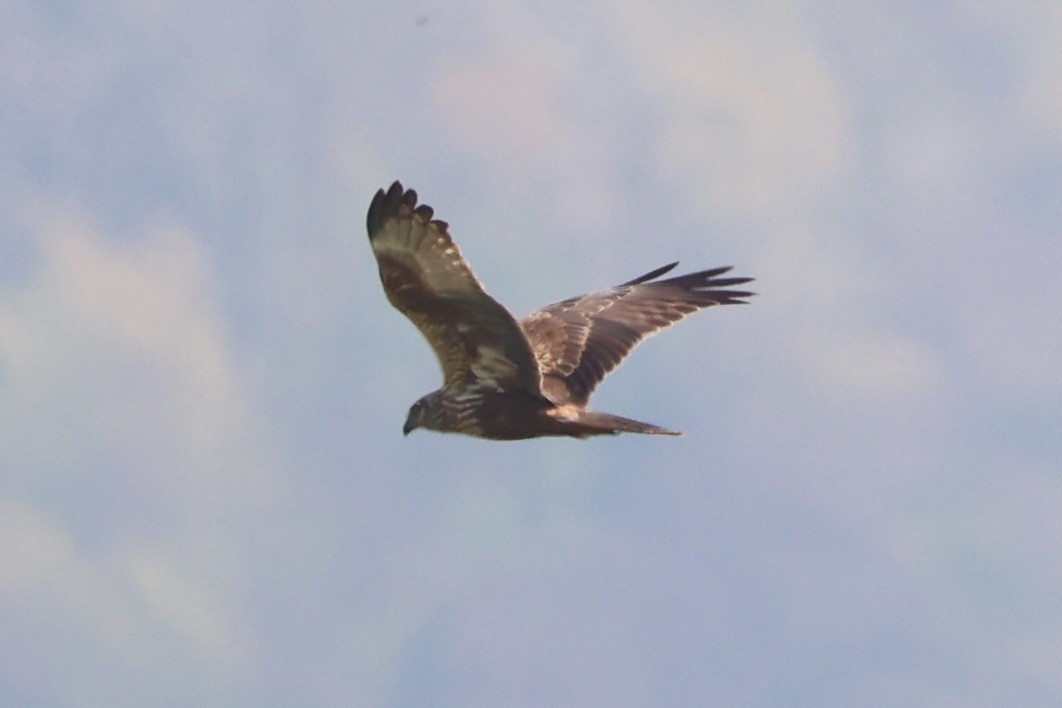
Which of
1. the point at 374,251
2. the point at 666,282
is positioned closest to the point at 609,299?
the point at 666,282

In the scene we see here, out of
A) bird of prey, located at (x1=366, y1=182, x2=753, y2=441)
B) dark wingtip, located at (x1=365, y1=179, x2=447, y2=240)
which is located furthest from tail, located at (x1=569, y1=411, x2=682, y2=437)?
dark wingtip, located at (x1=365, y1=179, x2=447, y2=240)

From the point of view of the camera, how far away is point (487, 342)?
1405 centimetres

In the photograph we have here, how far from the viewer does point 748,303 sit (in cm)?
1744

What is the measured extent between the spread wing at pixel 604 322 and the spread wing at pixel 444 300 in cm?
67

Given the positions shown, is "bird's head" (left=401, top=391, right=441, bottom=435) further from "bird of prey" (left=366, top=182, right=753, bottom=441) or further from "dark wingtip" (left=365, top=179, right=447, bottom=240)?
"dark wingtip" (left=365, top=179, right=447, bottom=240)

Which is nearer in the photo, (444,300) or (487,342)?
(444,300)

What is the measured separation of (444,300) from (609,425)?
142 centimetres

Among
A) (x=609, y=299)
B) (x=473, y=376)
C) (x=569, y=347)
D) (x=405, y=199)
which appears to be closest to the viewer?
(x=405, y=199)

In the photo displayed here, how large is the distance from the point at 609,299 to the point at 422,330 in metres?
3.58

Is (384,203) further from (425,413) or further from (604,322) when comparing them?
(604,322)

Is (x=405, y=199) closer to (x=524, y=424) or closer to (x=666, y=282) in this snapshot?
(x=524, y=424)

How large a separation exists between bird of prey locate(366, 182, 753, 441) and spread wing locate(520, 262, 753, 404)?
0.01m

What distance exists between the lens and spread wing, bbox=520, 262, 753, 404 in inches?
613

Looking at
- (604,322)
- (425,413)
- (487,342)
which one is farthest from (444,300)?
(604,322)
